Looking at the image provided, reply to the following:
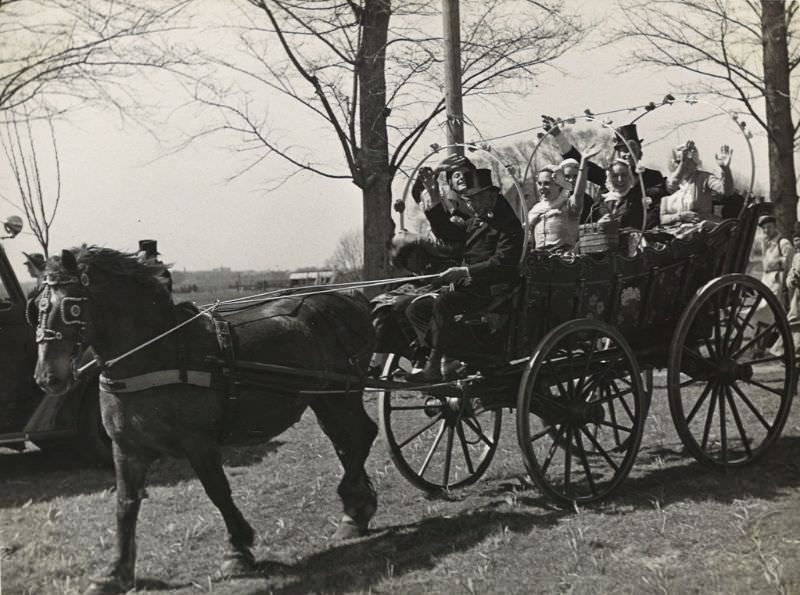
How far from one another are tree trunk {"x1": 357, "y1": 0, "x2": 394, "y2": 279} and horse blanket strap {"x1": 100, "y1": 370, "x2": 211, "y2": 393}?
4.98 m

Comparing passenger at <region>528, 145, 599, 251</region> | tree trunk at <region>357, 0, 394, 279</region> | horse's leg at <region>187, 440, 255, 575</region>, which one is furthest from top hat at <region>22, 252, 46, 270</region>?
tree trunk at <region>357, 0, 394, 279</region>

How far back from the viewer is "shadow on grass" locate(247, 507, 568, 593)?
210 inches

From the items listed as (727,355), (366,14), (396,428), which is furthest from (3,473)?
(727,355)

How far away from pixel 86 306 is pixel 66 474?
3900 millimetres

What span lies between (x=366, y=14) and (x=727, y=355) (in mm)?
5311

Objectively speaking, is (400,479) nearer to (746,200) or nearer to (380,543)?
(380,543)

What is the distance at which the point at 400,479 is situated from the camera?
7543 millimetres

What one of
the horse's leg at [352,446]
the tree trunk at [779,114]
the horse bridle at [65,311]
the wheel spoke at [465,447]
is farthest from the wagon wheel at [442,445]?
the tree trunk at [779,114]

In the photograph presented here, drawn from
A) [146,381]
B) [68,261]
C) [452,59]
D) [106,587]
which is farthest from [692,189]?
[106,587]

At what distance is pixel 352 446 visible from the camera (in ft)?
21.4

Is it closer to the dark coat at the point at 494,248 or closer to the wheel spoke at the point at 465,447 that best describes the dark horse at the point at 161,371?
the dark coat at the point at 494,248

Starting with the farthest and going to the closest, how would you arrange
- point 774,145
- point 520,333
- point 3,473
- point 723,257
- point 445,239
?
point 774,145, point 3,473, point 723,257, point 445,239, point 520,333

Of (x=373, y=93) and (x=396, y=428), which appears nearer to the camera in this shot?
(x=396, y=428)

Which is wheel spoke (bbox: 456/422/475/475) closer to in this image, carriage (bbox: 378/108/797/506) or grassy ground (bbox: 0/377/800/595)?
carriage (bbox: 378/108/797/506)
